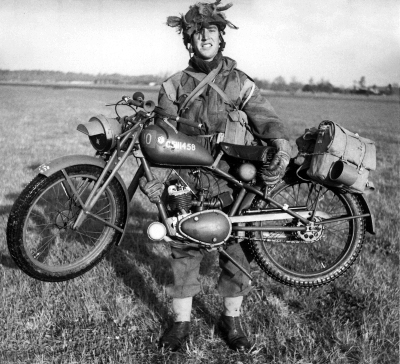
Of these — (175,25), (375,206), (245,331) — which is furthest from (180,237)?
(375,206)

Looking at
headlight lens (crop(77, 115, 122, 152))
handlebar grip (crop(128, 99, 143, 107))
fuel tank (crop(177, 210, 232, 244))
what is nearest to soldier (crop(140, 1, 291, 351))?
fuel tank (crop(177, 210, 232, 244))

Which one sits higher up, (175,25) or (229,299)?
(175,25)

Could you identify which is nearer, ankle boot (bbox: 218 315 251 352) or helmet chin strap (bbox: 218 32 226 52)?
ankle boot (bbox: 218 315 251 352)

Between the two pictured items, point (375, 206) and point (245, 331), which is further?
point (375, 206)

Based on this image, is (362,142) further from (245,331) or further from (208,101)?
(245,331)

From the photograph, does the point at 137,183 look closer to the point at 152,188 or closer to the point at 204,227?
the point at 152,188

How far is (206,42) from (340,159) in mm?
1451

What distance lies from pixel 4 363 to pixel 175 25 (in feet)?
9.79

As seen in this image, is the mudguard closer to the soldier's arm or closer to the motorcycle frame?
the motorcycle frame

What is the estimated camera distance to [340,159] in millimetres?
3188

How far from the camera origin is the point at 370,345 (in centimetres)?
308

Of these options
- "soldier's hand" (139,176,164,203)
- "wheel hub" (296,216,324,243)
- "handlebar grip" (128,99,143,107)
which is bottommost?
"wheel hub" (296,216,324,243)

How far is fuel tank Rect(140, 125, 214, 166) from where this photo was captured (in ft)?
9.73

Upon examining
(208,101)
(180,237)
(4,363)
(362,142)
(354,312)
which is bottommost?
(4,363)
